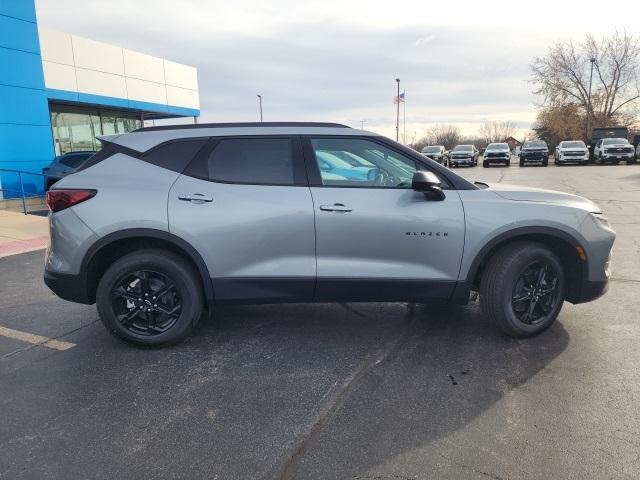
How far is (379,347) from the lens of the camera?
13.0ft

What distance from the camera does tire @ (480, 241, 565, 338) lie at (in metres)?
3.89

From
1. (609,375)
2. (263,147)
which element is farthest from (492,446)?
(263,147)

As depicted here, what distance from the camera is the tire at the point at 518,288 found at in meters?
3.89

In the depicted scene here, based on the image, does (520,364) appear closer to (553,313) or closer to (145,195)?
(553,313)

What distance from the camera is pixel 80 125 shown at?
2014cm

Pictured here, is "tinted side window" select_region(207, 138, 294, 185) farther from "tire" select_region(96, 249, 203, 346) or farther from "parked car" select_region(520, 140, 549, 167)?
"parked car" select_region(520, 140, 549, 167)

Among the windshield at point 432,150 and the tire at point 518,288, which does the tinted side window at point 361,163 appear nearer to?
the tire at point 518,288

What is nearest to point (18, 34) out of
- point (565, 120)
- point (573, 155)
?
point (573, 155)

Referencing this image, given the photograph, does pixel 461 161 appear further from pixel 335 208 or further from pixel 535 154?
pixel 335 208

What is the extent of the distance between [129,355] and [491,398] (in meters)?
2.69

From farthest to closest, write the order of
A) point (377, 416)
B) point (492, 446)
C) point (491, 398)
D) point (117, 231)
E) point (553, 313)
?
point (553, 313) → point (117, 231) → point (491, 398) → point (377, 416) → point (492, 446)

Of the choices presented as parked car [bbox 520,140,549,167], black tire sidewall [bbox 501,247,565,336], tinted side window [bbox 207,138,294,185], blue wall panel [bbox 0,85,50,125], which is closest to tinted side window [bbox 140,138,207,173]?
tinted side window [bbox 207,138,294,185]

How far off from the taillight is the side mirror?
2.43m

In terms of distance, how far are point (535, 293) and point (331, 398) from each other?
6.41 ft
